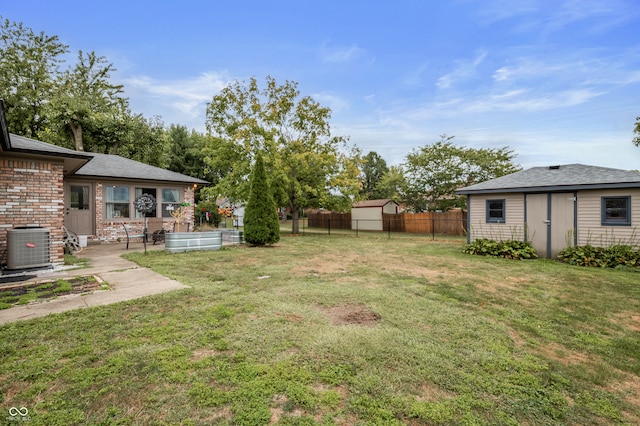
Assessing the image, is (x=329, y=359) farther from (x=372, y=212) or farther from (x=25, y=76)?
(x=25, y=76)

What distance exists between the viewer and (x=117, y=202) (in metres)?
12.2

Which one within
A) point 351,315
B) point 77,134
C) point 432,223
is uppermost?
point 77,134

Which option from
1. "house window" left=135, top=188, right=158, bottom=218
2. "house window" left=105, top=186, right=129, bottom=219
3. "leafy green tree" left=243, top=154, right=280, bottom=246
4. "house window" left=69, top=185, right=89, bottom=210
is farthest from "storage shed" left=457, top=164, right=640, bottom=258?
"house window" left=69, top=185, right=89, bottom=210

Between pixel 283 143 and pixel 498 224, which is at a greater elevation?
pixel 283 143

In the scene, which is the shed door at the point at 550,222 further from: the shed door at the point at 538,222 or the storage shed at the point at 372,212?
the storage shed at the point at 372,212

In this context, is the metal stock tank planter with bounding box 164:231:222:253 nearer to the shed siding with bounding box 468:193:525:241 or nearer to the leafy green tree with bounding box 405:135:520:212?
the shed siding with bounding box 468:193:525:241

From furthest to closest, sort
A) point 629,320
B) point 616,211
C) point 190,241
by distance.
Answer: point 190,241, point 616,211, point 629,320

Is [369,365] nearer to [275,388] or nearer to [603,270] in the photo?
[275,388]

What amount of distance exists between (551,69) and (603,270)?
25.5ft

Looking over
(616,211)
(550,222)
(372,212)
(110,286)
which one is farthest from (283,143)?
(616,211)

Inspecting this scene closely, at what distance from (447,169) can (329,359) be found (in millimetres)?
21640

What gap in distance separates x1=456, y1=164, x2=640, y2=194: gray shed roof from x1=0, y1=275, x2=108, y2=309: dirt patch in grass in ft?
40.0

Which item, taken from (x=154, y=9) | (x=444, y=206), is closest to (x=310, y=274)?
(x=154, y=9)

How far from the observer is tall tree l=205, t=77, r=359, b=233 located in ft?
54.9
